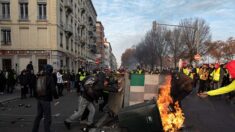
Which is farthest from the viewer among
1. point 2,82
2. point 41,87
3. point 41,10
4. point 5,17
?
point 41,10

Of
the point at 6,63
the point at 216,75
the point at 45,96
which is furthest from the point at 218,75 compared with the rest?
→ the point at 6,63

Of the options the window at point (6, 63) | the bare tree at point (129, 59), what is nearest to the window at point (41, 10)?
the window at point (6, 63)

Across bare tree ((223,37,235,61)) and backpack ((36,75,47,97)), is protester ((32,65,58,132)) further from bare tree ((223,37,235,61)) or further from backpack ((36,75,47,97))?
bare tree ((223,37,235,61))

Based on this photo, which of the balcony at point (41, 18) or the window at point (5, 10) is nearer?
the window at point (5, 10)

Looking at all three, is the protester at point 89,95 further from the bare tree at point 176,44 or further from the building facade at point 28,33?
the bare tree at point 176,44

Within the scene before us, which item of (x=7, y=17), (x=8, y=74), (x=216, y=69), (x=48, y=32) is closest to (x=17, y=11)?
(x=7, y=17)

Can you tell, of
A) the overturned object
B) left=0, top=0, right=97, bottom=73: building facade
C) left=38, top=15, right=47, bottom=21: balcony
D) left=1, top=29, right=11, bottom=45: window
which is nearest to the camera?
the overturned object

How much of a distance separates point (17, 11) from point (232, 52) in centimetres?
6658

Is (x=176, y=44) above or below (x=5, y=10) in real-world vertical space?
below

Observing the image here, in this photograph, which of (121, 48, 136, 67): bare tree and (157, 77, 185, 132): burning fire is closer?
(157, 77, 185, 132): burning fire

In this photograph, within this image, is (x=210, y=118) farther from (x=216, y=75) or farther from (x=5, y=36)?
(x=5, y=36)

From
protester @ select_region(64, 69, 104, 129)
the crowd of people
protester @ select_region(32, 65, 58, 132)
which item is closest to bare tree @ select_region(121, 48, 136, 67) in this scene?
the crowd of people

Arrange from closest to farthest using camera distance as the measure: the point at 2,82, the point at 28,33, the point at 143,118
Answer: the point at 143,118 → the point at 2,82 → the point at 28,33

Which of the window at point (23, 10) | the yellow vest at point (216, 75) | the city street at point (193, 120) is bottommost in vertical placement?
the city street at point (193, 120)
